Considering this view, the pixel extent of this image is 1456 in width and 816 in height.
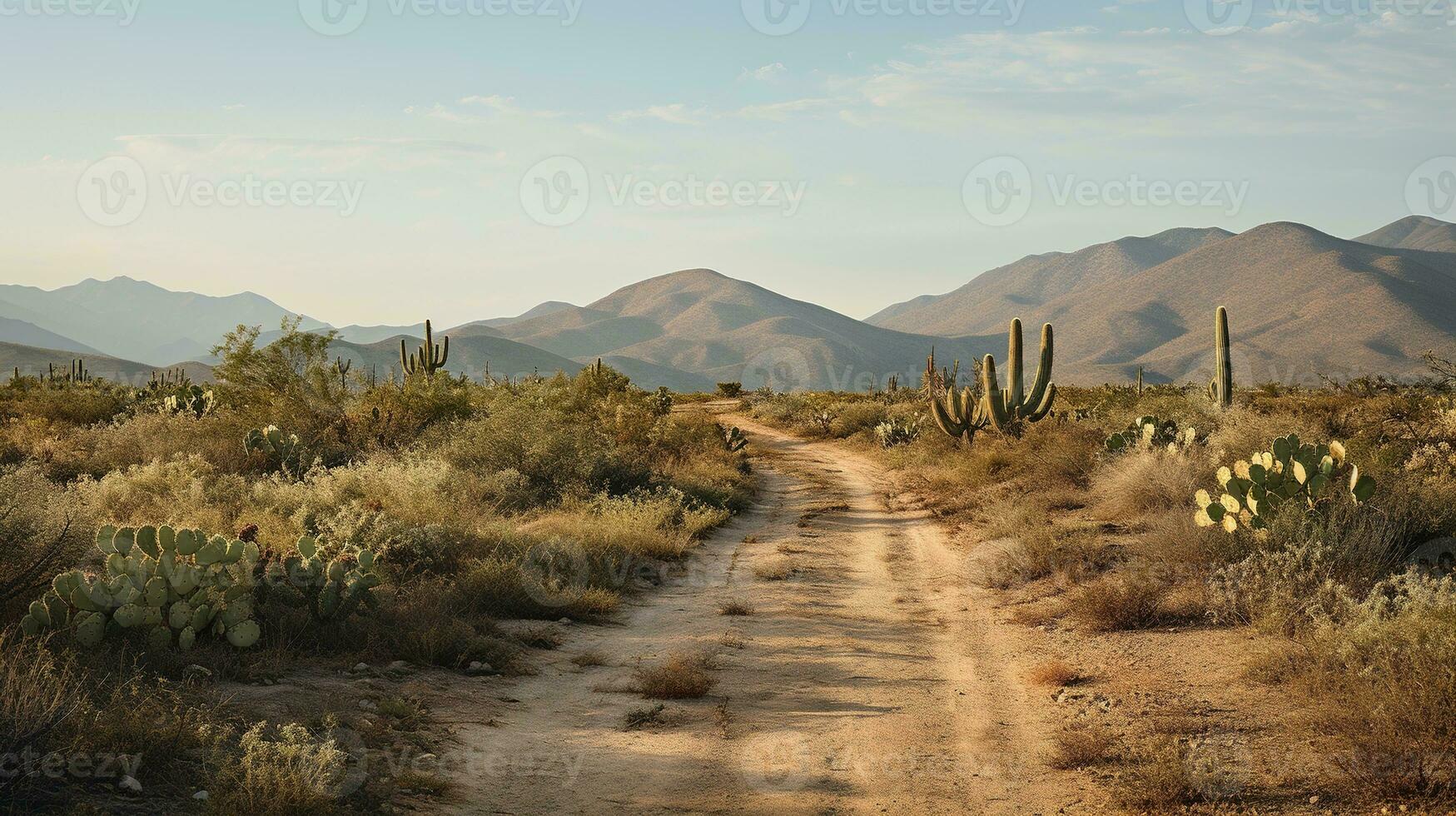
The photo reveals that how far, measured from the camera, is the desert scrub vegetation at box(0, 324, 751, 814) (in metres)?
4.65

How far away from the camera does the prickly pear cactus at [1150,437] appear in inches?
550

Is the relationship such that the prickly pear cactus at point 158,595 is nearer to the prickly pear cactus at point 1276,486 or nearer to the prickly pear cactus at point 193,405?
the prickly pear cactus at point 1276,486

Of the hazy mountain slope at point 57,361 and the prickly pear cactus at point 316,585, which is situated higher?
the hazy mountain slope at point 57,361

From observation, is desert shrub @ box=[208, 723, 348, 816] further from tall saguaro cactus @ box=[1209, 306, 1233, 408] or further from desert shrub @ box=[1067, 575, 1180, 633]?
tall saguaro cactus @ box=[1209, 306, 1233, 408]

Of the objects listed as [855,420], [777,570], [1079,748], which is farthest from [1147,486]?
[855,420]

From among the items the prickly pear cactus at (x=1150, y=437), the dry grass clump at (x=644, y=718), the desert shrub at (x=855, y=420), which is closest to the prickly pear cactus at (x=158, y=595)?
the dry grass clump at (x=644, y=718)

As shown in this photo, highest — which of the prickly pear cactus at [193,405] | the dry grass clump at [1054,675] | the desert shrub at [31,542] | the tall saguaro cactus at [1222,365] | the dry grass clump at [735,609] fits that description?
the tall saguaro cactus at [1222,365]

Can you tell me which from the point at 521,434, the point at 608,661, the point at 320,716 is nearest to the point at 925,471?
the point at 521,434

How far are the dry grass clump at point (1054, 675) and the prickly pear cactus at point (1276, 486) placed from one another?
3177mm

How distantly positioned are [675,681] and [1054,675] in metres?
2.97

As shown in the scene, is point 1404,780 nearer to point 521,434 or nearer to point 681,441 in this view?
point 521,434

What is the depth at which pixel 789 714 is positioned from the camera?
21.2ft

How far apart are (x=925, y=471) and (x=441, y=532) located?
11712mm

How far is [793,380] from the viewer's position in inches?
7618
